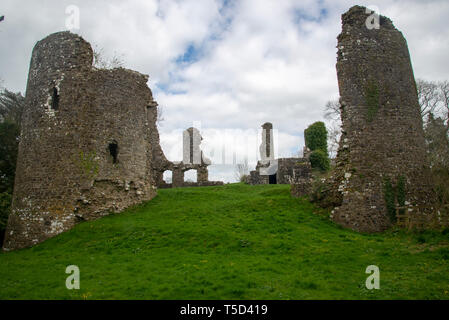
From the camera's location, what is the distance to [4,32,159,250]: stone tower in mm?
14773

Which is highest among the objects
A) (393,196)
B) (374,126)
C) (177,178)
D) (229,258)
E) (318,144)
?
(318,144)

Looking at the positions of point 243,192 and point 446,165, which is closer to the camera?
point 446,165

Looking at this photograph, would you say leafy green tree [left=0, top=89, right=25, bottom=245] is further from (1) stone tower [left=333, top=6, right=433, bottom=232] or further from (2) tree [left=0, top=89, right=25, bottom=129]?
(1) stone tower [left=333, top=6, right=433, bottom=232]

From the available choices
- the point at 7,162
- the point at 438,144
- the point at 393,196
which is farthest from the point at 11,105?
the point at 438,144

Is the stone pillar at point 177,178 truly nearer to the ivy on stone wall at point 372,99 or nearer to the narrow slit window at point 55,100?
the narrow slit window at point 55,100

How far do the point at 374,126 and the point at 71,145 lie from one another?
14.0 m

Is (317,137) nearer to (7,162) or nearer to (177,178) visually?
(177,178)

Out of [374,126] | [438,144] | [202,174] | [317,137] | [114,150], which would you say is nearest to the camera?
[374,126]

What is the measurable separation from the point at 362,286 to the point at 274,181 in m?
20.7

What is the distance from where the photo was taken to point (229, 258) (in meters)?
9.76
